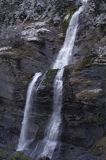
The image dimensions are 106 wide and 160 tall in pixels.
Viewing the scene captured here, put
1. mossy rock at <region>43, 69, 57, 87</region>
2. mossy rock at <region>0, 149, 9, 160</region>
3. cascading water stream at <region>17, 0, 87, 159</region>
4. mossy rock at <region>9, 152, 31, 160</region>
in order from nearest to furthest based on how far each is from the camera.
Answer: mossy rock at <region>9, 152, 31, 160</region>
mossy rock at <region>0, 149, 9, 160</region>
cascading water stream at <region>17, 0, 87, 159</region>
mossy rock at <region>43, 69, 57, 87</region>

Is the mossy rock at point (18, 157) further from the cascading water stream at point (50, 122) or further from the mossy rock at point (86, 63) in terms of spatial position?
the mossy rock at point (86, 63)

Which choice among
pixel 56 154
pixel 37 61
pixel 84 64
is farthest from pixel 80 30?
pixel 56 154

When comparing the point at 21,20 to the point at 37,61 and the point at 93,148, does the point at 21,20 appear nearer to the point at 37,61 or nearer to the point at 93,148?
the point at 37,61

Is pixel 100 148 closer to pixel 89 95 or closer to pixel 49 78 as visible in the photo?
pixel 89 95

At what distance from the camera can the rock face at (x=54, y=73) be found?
26.2m

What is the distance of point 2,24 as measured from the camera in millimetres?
41844

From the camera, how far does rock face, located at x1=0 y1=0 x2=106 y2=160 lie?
26188 mm

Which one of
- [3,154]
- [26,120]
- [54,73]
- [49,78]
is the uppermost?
[54,73]

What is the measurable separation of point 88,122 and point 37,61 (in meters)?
8.83

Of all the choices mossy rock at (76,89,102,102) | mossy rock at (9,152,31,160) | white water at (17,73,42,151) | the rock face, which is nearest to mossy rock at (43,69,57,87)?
the rock face

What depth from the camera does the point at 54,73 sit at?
29.2 m

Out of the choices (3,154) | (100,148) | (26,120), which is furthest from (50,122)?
(100,148)

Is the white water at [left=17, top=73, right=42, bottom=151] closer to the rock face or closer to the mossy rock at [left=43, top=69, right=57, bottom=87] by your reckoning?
the rock face

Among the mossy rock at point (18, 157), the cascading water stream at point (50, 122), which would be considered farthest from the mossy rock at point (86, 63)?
the mossy rock at point (18, 157)
